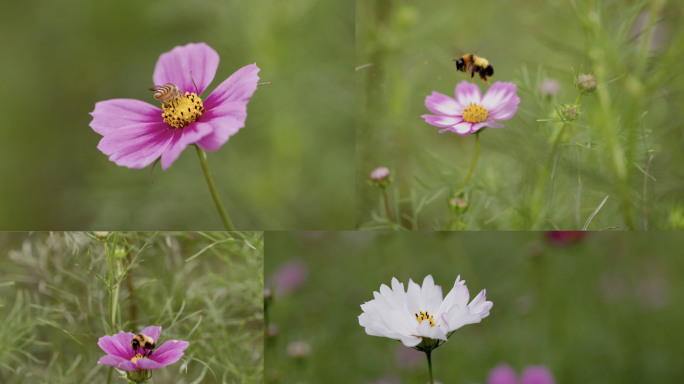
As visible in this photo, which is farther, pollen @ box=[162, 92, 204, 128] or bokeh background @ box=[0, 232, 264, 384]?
bokeh background @ box=[0, 232, 264, 384]

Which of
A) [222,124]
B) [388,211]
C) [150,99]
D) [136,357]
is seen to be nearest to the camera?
[222,124]

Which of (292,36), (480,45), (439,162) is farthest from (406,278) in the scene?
(292,36)

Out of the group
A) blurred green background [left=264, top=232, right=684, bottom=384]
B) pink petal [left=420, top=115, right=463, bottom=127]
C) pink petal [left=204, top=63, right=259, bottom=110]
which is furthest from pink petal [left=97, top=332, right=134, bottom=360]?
pink petal [left=420, top=115, right=463, bottom=127]

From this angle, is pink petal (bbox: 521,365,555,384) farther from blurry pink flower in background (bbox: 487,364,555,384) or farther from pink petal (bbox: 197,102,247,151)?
pink petal (bbox: 197,102,247,151)

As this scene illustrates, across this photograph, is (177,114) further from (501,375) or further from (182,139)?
(501,375)

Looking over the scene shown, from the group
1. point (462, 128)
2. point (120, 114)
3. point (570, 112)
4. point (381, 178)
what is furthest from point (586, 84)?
point (120, 114)

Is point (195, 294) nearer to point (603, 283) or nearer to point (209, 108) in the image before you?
point (209, 108)

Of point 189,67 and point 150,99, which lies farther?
point 150,99
